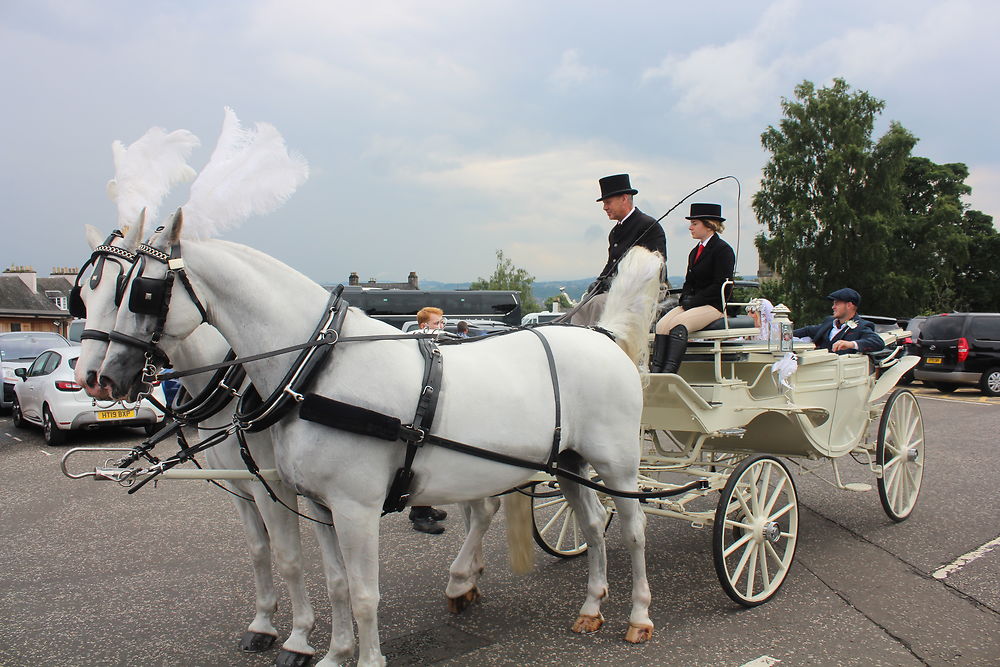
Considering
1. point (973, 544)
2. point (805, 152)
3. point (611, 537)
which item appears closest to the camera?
point (973, 544)

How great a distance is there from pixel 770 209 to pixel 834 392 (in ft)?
101

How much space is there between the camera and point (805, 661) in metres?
3.67

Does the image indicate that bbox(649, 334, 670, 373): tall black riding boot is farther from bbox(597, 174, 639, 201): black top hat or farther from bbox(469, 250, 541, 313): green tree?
bbox(469, 250, 541, 313): green tree

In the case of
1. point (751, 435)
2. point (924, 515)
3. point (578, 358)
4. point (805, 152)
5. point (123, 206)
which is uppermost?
point (805, 152)

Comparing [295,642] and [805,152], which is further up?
[805,152]

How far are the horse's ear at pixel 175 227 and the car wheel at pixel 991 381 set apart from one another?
17709 mm

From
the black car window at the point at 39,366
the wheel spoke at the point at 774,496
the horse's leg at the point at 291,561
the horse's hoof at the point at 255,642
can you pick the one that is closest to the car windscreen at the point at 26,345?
the black car window at the point at 39,366

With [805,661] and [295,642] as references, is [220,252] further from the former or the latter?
[805,661]

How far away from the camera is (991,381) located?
1611 cm

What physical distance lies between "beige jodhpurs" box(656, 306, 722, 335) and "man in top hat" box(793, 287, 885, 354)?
164 cm

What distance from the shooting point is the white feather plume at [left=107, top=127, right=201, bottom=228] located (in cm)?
312

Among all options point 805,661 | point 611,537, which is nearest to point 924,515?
point 611,537

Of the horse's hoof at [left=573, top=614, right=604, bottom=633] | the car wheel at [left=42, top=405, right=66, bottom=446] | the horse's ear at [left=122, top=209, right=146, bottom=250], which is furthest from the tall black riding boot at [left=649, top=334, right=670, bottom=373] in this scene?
the car wheel at [left=42, top=405, right=66, bottom=446]

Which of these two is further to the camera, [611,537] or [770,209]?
[770,209]
